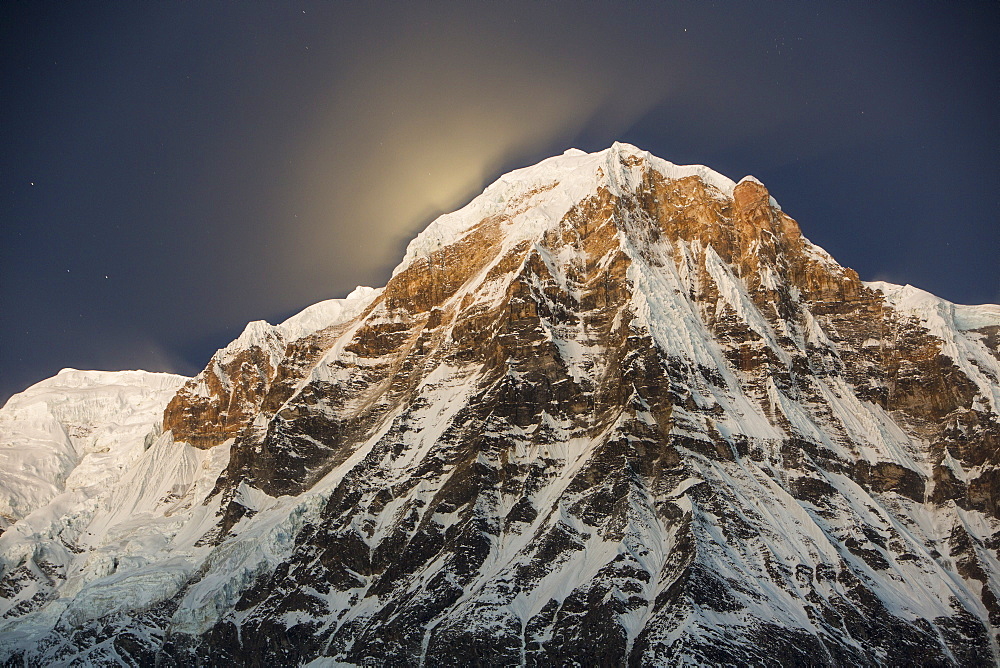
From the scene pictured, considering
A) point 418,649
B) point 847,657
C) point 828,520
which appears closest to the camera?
point 847,657

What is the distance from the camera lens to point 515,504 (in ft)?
623

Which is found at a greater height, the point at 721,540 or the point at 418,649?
the point at 721,540

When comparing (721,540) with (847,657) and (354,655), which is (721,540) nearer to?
(847,657)

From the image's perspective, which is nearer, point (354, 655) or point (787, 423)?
point (354, 655)

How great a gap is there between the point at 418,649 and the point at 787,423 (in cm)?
7539

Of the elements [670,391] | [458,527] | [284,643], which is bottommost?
[284,643]

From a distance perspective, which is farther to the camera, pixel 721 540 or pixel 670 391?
pixel 670 391

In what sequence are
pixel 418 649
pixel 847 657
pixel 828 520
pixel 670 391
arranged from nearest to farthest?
pixel 847 657 < pixel 418 649 < pixel 828 520 < pixel 670 391

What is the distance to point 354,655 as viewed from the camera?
577 feet

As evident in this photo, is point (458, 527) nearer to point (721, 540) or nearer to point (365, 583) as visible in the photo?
point (365, 583)

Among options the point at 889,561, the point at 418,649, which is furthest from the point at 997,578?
the point at 418,649

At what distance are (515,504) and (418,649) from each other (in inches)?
1222

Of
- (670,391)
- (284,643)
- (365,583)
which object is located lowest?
(284,643)

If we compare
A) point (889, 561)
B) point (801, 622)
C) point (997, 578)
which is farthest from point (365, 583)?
point (997, 578)
